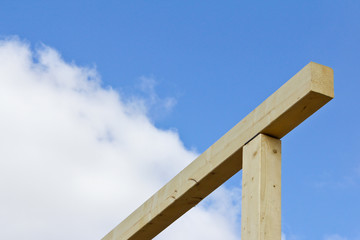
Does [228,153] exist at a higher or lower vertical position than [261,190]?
higher

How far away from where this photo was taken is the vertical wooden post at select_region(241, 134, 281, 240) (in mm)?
2279

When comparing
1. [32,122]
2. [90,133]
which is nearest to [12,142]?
[32,122]

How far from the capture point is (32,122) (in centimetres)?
1184

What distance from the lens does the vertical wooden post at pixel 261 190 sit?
2.28 metres

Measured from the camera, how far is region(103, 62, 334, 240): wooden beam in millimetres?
2271

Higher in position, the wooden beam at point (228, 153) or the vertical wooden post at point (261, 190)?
the wooden beam at point (228, 153)

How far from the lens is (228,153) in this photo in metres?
2.61

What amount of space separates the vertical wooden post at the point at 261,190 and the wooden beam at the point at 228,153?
0.06 m

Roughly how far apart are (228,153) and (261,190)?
1.01ft

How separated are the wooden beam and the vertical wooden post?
2.2 inches

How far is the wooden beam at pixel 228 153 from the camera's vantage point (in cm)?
227

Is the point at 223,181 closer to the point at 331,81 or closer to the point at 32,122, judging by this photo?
the point at 331,81

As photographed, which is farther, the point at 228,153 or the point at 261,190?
the point at 228,153

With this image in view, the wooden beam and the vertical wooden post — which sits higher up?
the wooden beam
